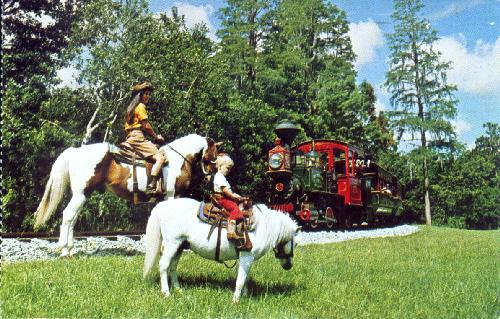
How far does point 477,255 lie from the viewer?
828cm

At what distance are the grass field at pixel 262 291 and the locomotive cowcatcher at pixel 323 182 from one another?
5124 millimetres

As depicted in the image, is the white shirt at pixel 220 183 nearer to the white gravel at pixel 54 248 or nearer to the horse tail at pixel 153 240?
the horse tail at pixel 153 240

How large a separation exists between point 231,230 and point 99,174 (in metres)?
3.81

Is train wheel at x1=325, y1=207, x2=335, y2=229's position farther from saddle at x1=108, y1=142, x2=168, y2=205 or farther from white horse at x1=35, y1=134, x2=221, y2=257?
saddle at x1=108, y1=142, x2=168, y2=205

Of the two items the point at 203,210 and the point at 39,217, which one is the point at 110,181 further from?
the point at 203,210

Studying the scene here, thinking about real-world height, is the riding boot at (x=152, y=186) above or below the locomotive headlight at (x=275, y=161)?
below

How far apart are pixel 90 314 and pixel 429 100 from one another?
18736 millimetres

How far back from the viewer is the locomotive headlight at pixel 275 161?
1146 cm

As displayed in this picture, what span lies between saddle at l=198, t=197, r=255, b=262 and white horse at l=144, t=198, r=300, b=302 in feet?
0.16

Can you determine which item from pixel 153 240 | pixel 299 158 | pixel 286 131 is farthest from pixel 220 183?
pixel 299 158

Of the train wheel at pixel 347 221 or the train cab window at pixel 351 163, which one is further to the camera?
the train wheel at pixel 347 221

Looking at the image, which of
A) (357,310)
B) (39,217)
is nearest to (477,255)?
(357,310)

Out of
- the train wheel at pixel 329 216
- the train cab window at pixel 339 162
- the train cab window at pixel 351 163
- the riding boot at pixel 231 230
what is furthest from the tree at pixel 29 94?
the train cab window at pixel 351 163

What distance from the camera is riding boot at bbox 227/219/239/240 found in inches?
166
